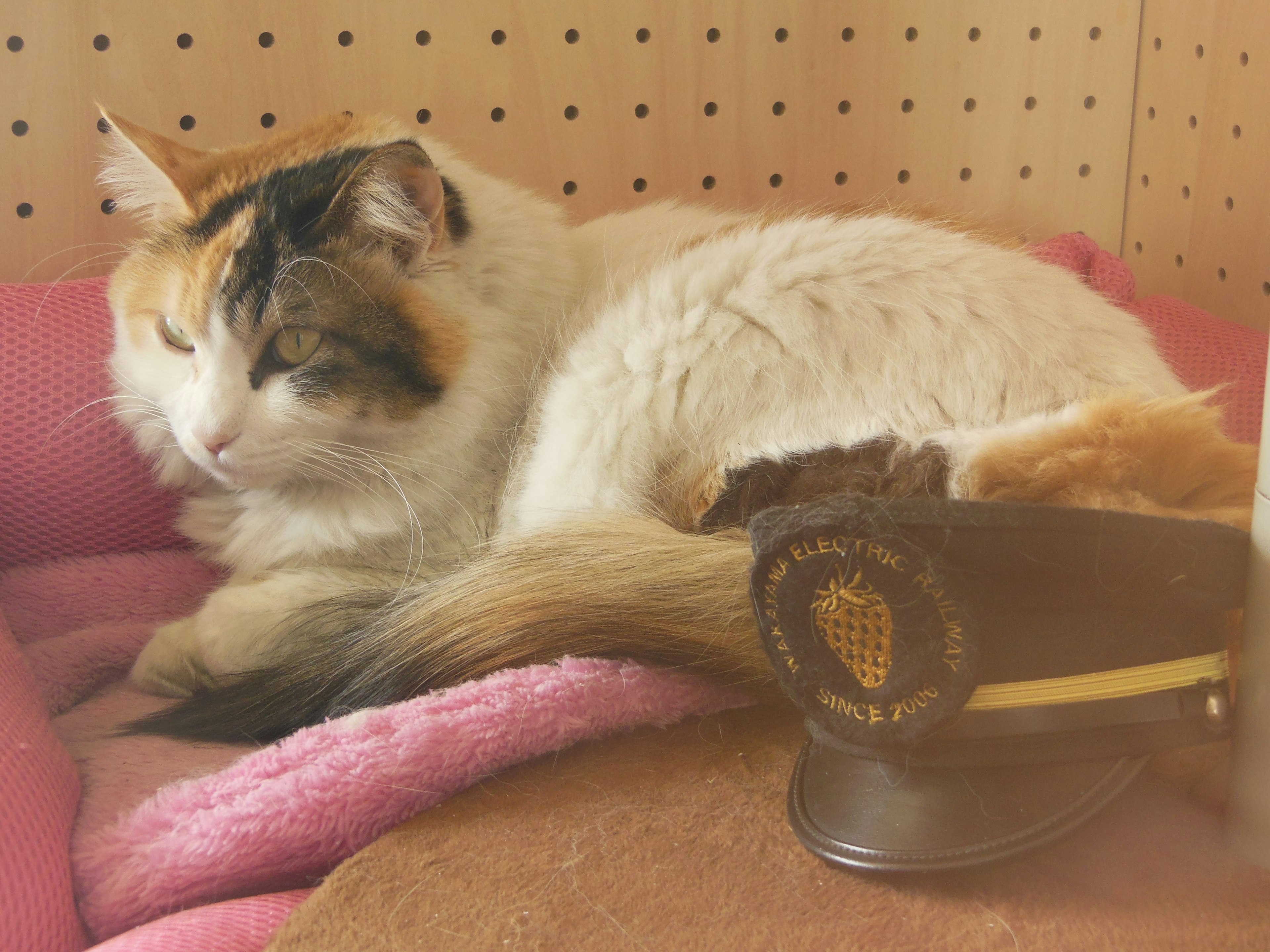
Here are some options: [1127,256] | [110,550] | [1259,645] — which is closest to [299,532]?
[110,550]

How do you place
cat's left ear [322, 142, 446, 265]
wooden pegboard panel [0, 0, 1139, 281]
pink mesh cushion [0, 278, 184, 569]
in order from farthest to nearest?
wooden pegboard panel [0, 0, 1139, 281] < pink mesh cushion [0, 278, 184, 569] < cat's left ear [322, 142, 446, 265]

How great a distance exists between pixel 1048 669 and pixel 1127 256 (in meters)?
1.39

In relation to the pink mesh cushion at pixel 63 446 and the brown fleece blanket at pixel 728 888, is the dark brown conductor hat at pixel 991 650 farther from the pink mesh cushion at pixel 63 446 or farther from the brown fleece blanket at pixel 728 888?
the pink mesh cushion at pixel 63 446

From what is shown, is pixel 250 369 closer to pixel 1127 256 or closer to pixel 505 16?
pixel 505 16

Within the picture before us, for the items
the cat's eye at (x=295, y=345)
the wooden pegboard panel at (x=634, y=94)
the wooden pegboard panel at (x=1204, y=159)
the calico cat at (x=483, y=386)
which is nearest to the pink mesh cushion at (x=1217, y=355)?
the wooden pegboard panel at (x=1204, y=159)

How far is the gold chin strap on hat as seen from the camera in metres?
0.57

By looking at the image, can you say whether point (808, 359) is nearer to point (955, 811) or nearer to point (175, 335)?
point (955, 811)

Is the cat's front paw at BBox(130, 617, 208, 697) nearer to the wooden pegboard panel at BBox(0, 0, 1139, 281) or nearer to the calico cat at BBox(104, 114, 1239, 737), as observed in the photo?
the calico cat at BBox(104, 114, 1239, 737)

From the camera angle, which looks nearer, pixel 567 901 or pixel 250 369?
pixel 567 901

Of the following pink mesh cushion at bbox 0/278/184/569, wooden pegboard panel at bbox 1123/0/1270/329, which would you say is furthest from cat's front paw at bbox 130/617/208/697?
wooden pegboard panel at bbox 1123/0/1270/329

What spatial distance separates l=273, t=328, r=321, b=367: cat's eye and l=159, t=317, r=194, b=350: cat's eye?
128 millimetres

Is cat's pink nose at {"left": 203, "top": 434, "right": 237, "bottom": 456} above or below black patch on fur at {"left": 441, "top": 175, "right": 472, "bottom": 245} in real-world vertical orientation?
below

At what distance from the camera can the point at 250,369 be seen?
0.97 meters

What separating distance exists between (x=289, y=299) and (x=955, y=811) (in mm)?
794
